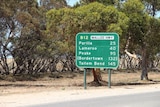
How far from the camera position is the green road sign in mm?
26562

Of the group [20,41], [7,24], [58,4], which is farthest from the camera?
[58,4]

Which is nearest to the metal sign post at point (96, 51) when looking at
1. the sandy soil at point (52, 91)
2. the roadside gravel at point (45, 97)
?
the sandy soil at point (52, 91)

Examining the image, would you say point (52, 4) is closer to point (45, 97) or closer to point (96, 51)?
point (96, 51)

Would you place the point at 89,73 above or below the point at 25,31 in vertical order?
below

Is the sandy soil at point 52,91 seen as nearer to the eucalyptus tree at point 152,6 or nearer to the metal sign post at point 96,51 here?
the metal sign post at point 96,51

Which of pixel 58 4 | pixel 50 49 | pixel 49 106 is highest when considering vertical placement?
pixel 58 4

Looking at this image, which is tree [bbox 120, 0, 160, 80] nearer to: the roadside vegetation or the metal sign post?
the roadside vegetation

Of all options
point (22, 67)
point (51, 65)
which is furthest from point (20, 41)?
point (51, 65)

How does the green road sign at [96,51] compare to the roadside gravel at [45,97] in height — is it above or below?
above

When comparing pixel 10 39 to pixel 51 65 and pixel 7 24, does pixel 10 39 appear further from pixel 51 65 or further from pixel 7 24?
pixel 51 65

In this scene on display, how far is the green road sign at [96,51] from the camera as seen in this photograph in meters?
26.6

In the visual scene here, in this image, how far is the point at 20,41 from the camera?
134ft

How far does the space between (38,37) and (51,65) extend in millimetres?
8580

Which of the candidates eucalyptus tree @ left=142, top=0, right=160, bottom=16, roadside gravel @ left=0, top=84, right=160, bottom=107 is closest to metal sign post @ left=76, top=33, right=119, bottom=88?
roadside gravel @ left=0, top=84, right=160, bottom=107
